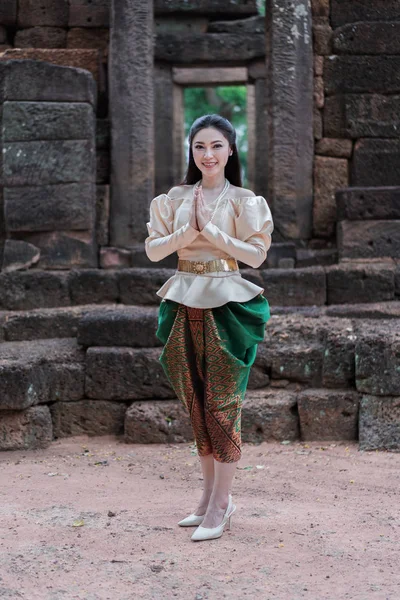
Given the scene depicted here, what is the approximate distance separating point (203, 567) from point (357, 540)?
2.44ft

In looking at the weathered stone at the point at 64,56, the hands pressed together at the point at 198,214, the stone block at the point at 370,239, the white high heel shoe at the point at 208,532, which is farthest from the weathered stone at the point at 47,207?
the white high heel shoe at the point at 208,532

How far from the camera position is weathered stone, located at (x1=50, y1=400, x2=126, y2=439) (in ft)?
18.0

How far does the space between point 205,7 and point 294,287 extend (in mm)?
7144

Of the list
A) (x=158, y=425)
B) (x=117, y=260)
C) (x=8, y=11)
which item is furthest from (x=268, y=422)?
(x=8, y=11)

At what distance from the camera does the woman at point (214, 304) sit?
11.2 ft

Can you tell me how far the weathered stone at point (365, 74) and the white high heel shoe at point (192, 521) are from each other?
19.4 ft

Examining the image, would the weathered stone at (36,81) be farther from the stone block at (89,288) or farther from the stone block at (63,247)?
the stone block at (89,288)

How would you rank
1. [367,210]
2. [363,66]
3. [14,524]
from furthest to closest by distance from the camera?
[363,66]
[367,210]
[14,524]

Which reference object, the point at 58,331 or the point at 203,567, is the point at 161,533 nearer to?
the point at 203,567

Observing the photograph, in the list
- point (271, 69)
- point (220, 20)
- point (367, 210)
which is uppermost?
point (220, 20)

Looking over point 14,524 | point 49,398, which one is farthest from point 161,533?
point 49,398

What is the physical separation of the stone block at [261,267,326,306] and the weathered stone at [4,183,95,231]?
2.04m

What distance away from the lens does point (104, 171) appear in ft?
28.1

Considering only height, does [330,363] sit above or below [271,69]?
below
